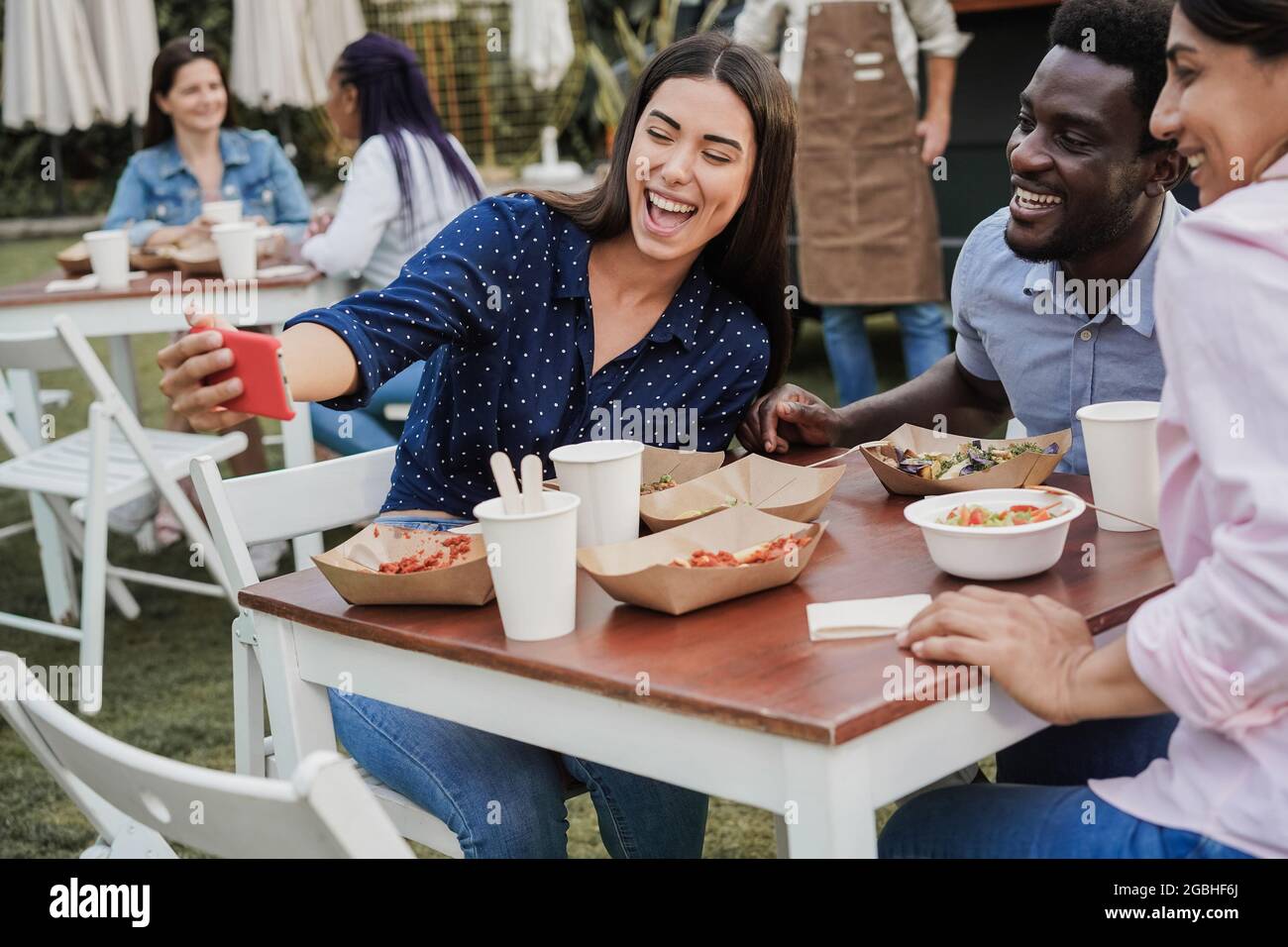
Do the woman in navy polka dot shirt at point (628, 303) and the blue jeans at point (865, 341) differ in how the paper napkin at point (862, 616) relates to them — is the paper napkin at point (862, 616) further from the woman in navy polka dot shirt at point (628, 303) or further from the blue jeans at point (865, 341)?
the blue jeans at point (865, 341)

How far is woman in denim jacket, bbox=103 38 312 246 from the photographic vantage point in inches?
213

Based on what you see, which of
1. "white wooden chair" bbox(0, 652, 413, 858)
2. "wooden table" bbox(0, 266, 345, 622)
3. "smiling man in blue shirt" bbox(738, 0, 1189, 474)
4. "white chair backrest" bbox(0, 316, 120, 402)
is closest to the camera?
"white wooden chair" bbox(0, 652, 413, 858)

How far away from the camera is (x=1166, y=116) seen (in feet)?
4.90

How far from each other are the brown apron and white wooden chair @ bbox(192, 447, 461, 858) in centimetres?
297

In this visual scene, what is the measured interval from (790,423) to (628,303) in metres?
0.34

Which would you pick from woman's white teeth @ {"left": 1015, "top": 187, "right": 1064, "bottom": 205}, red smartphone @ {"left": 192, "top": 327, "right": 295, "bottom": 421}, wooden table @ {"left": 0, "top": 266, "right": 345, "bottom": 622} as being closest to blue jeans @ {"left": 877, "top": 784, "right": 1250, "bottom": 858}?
red smartphone @ {"left": 192, "top": 327, "right": 295, "bottom": 421}

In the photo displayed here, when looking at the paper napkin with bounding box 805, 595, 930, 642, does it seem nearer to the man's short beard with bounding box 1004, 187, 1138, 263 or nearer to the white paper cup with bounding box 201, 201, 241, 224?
the man's short beard with bounding box 1004, 187, 1138, 263

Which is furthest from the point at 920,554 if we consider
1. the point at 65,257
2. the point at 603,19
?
the point at 603,19

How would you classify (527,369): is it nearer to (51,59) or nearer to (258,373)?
(258,373)

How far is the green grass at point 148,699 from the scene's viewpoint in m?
3.05

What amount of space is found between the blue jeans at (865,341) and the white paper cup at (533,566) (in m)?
3.76

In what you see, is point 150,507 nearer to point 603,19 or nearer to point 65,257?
point 65,257

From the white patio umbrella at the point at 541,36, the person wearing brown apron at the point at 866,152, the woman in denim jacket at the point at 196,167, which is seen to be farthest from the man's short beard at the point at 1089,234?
the white patio umbrella at the point at 541,36

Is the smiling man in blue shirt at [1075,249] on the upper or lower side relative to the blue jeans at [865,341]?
upper
